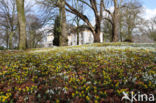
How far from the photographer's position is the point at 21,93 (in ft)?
7.71

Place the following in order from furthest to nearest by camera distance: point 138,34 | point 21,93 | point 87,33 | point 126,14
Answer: point 87,33, point 138,34, point 126,14, point 21,93

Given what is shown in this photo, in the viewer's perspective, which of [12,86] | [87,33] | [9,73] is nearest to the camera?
[12,86]

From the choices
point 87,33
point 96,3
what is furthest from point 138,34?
point 96,3

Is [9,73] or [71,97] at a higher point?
[9,73]

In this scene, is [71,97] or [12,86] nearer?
[71,97]

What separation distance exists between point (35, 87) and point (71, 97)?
3.19ft

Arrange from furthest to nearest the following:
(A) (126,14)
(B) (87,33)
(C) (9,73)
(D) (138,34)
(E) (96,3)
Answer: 1. (B) (87,33)
2. (D) (138,34)
3. (A) (126,14)
4. (E) (96,3)
5. (C) (9,73)

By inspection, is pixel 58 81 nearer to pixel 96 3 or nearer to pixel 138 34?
pixel 96 3

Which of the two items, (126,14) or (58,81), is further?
(126,14)

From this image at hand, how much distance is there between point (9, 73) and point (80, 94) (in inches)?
109

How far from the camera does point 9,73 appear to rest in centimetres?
346

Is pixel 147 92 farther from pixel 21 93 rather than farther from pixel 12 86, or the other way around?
pixel 12 86

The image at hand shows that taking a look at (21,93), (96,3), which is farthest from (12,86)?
(96,3)

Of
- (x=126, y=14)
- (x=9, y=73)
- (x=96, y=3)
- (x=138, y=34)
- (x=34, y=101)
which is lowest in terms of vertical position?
(x=34, y=101)
